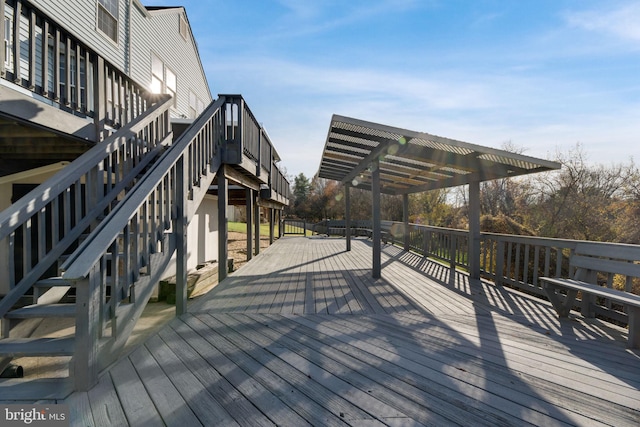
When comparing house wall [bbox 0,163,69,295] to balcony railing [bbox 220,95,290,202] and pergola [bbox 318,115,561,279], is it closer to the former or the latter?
balcony railing [bbox 220,95,290,202]

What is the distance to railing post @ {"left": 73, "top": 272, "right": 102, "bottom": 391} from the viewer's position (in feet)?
5.87

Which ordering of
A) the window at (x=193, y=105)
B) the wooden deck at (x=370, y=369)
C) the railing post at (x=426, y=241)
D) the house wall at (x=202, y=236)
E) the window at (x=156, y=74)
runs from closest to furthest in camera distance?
the wooden deck at (x=370, y=369) → the house wall at (x=202, y=236) → the railing post at (x=426, y=241) → the window at (x=156, y=74) → the window at (x=193, y=105)

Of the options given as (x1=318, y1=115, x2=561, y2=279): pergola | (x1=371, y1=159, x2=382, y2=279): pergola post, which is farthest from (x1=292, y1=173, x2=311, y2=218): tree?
(x1=371, y1=159, x2=382, y2=279): pergola post

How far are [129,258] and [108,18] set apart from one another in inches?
374

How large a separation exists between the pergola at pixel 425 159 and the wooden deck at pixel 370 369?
6.41ft

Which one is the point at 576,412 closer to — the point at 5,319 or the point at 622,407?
the point at 622,407

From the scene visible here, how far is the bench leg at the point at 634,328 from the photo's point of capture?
252cm

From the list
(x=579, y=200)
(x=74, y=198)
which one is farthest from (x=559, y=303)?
(x=579, y=200)

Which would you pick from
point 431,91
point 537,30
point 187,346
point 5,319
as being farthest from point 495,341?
point 431,91

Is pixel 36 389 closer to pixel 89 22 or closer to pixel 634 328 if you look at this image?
pixel 634 328

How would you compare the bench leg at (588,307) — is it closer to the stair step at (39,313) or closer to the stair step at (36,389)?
the stair step at (36,389)

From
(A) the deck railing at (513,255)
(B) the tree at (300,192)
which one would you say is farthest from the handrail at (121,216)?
(B) the tree at (300,192)

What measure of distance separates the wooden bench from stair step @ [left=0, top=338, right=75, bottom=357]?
426 cm

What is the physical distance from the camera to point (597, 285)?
3.19 metres
